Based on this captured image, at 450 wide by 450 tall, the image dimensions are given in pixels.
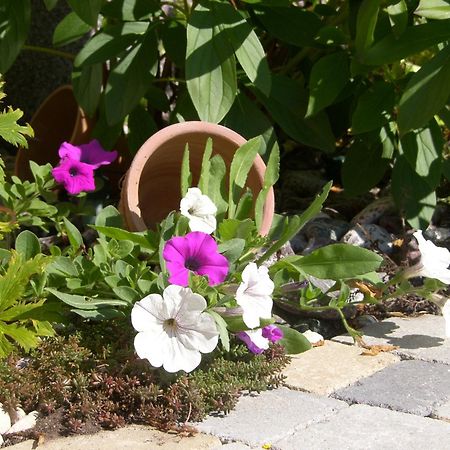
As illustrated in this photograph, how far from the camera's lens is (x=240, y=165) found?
8.17 feet

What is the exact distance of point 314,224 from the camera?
10.7 feet

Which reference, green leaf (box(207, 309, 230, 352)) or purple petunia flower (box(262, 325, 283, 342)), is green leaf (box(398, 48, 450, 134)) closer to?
purple petunia flower (box(262, 325, 283, 342))

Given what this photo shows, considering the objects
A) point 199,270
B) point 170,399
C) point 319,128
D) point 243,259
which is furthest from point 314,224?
point 170,399

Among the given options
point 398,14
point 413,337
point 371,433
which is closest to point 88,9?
point 398,14

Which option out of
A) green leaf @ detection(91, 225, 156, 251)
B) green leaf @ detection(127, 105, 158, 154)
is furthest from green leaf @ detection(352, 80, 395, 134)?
green leaf @ detection(91, 225, 156, 251)

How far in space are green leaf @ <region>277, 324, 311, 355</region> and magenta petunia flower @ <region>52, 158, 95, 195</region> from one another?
784 millimetres

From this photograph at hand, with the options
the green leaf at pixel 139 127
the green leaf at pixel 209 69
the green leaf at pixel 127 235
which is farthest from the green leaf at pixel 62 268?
the green leaf at pixel 139 127

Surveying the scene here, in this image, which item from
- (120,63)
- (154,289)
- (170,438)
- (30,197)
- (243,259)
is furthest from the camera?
(120,63)

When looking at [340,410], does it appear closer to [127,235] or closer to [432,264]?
[432,264]

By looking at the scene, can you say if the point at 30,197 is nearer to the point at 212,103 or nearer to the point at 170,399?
the point at 212,103

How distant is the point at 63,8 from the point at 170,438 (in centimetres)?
265

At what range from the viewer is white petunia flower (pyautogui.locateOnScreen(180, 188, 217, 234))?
7.36 feet

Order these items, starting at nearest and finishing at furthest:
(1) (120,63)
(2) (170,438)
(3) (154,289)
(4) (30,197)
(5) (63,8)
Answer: (2) (170,438) < (3) (154,289) < (4) (30,197) < (1) (120,63) < (5) (63,8)

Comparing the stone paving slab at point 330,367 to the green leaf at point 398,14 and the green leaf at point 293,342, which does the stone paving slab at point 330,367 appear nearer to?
the green leaf at point 293,342
